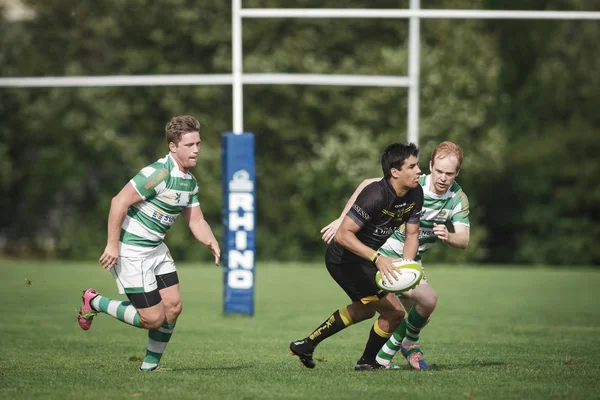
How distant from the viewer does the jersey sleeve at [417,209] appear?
740cm

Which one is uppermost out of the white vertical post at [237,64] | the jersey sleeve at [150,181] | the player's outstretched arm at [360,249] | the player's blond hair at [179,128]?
the white vertical post at [237,64]

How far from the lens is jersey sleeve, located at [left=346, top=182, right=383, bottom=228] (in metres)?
7.16

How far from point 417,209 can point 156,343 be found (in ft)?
7.67

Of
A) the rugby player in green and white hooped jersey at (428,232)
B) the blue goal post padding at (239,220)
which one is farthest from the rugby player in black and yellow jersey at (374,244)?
the blue goal post padding at (239,220)

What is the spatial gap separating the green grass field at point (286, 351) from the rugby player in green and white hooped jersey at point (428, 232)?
225 millimetres

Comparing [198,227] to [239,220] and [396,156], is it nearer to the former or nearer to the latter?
[396,156]

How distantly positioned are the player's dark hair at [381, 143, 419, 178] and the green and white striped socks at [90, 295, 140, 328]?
2240 mm

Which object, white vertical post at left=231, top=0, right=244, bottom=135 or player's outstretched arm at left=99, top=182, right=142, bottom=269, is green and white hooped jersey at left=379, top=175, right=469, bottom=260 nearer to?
player's outstretched arm at left=99, top=182, right=142, bottom=269

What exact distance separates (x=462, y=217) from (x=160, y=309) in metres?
2.62

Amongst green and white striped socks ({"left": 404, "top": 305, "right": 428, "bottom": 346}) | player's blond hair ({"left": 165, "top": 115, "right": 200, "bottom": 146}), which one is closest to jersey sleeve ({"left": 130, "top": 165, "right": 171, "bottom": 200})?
player's blond hair ({"left": 165, "top": 115, "right": 200, "bottom": 146})

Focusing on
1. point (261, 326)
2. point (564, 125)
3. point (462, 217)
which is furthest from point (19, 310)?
point (564, 125)

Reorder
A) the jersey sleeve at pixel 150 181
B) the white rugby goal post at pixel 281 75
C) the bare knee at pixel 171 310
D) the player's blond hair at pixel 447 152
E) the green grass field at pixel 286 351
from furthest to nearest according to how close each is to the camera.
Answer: the white rugby goal post at pixel 281 75
the player's blond hair at pixel 447 152
the bare knee at pixel 171 310
the jersey sleeve at pixel 150 181
the green grass field at pixel 286 351

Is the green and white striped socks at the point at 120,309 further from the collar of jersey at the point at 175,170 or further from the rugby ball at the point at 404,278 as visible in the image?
the rugby ball at the point at 404,278

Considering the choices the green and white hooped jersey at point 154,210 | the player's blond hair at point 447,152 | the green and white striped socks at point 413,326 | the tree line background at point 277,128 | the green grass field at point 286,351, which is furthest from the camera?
the tree line background at point 277,128
